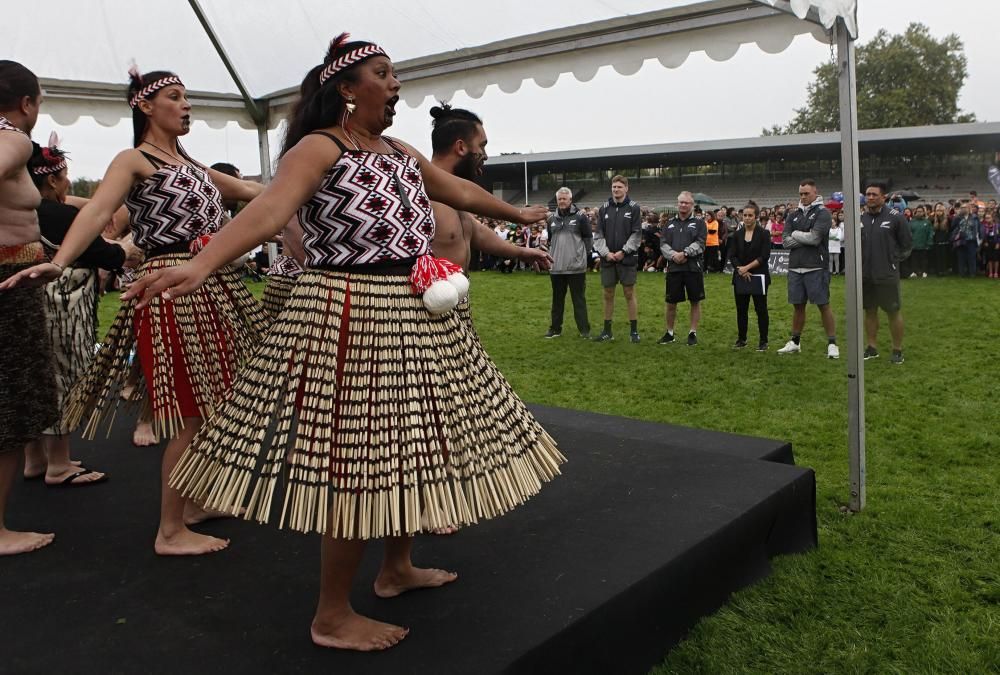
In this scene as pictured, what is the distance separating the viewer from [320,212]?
2.04 metres

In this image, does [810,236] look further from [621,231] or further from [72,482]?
[72,482]

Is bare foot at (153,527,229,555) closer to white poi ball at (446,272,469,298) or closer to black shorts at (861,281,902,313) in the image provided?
white poi ball at (446,272,469,298)

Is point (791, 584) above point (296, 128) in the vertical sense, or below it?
below

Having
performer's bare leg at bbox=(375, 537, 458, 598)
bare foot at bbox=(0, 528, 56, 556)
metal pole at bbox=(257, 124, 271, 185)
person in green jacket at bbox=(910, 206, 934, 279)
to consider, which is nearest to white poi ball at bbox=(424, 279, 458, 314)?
performer's bare leg at bbox=(375, 537, 458, 598)

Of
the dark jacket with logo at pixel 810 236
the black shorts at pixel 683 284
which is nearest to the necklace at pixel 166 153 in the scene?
the dark jacket with logo at pixel 810 236

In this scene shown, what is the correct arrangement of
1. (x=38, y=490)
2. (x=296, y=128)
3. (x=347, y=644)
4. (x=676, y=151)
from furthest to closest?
(x=676, y=151) → (x=38, y=490) → (x=296, y=128) → (x=347, y=644)

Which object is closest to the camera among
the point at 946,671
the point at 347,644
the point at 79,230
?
the point at 347,644

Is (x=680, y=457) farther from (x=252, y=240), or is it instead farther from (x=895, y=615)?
(x=252, y=240)

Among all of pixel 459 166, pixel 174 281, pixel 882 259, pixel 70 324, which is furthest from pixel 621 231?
pixel 174 281

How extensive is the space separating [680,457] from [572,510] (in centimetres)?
81

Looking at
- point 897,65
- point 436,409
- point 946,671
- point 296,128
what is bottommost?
point 946,671

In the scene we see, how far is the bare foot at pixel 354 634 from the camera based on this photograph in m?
2.01

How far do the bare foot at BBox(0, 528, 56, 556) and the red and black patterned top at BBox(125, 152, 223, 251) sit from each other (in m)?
1.10

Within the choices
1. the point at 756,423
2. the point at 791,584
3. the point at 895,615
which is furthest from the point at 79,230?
the point at 756,423
